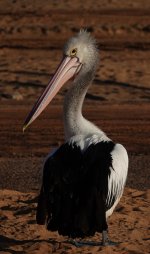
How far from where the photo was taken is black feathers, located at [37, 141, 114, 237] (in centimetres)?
612

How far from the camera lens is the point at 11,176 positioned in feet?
33.1

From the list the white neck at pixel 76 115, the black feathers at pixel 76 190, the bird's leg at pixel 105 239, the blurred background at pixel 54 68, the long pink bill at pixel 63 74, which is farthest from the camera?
the blurred background at pixel 54 68

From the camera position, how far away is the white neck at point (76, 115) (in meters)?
6.91

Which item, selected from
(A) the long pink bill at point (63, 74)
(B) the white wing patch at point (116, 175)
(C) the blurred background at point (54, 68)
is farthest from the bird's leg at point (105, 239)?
(C) the blurred background at point (54, 68)

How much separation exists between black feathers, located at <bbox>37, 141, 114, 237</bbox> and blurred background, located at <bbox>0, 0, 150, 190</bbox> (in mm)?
3080

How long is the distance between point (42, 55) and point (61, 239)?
1440 centimetres

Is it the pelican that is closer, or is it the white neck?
the pelican

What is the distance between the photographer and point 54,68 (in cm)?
1889

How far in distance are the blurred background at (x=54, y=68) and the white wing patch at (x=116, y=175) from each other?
2.90m

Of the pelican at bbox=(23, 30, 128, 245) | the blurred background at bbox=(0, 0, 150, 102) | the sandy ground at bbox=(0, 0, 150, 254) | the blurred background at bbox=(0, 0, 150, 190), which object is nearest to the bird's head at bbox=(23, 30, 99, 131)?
the pelican at bbox=(23, 30, 128, 245)

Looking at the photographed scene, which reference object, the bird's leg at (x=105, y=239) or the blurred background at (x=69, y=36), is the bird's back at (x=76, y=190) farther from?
the blurred background at (x=69, y=36)

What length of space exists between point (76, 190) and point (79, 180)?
91 millimetres

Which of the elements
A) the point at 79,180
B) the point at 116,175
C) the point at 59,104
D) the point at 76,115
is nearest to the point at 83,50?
the point at 76,115

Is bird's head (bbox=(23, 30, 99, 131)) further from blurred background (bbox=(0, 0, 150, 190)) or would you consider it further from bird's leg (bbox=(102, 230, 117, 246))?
blurred background (bbox=(0, 0, 150, 190))
